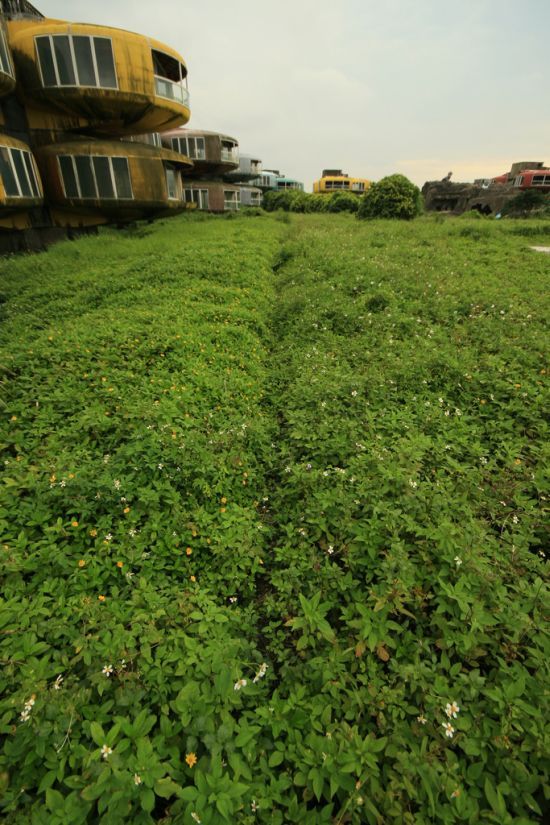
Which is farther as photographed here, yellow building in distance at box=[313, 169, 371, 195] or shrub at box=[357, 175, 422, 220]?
yellow building in distance at box=[313, 169, 371, 195]

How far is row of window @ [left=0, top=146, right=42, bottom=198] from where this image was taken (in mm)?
14184

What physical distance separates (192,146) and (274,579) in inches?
1699

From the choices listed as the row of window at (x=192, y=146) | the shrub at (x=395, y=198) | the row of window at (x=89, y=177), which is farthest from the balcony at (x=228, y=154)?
the row of window at (x=89, y=177)

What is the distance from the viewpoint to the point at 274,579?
11.1ft

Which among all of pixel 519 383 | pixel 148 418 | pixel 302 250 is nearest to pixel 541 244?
pixel 302 250

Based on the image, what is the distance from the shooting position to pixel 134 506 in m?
3.86

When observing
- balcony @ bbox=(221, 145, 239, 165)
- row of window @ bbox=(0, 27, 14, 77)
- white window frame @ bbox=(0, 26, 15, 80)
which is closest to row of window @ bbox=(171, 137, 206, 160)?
balcony @ bbox=(221, 145, 239, 165)

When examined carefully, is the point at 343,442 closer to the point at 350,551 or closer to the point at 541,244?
the point at 350,551

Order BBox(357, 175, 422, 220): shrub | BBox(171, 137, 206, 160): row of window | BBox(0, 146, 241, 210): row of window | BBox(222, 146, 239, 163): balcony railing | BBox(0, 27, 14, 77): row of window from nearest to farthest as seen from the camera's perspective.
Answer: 1. BBox(0, 27, 14, 77): row of window
2. BBox(0, 146, 241, 210): row of window
3. BBox(357, 175, 422, 220): shrub
4. BBox(171, 137, 206, 160): row of window
5. BBox(222, 146, 239, 163): balcony railing

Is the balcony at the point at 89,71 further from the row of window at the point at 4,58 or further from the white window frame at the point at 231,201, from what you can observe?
the white window frame at the point at 231,201

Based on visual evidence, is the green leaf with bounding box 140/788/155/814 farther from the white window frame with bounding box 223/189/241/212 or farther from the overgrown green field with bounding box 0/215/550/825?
the white window frame with bounding box 223/189/241/212

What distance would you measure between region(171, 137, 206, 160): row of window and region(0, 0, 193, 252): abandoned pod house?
54.3 feet

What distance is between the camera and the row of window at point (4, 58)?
13.3 metres

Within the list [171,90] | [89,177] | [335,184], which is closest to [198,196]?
[171,90]
